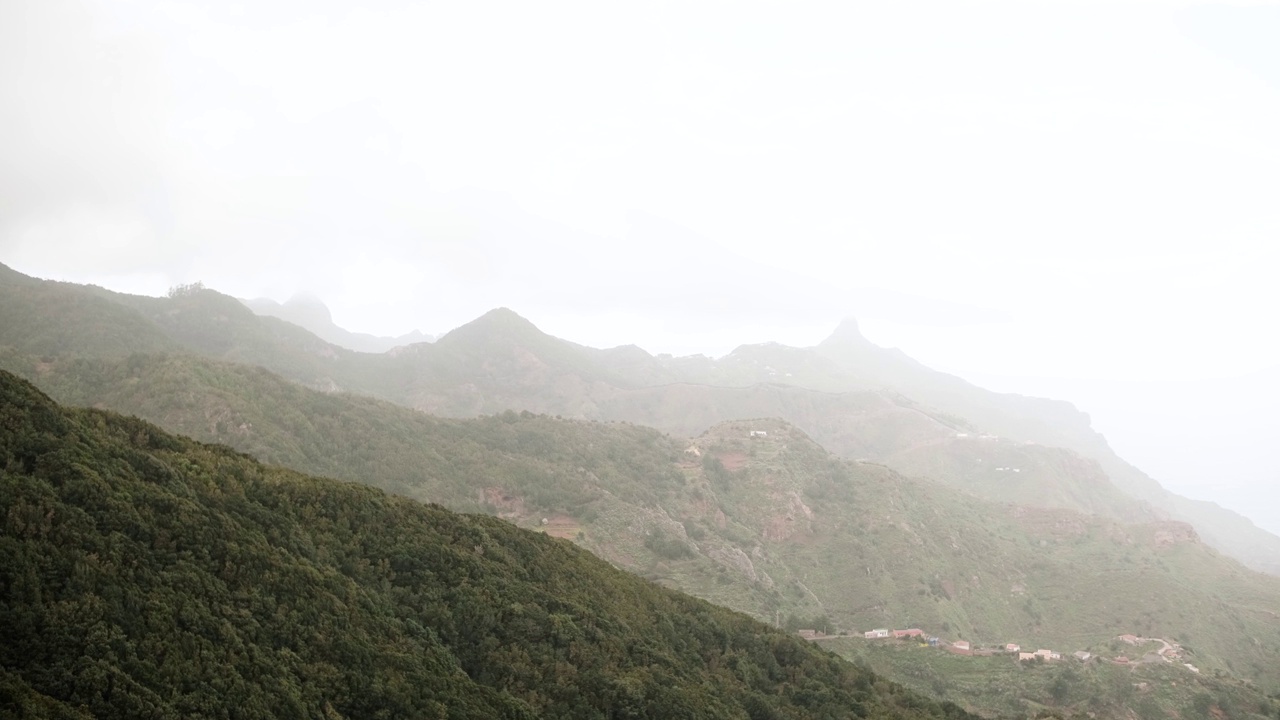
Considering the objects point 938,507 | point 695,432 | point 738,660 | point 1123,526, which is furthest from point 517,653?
point 695,432

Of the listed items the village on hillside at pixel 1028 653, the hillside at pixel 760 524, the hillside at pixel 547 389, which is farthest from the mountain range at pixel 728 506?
the hillside at pixel 547 389

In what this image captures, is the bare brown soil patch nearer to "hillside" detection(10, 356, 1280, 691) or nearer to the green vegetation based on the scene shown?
"hillside" detection(10, 356, 1280, 691)

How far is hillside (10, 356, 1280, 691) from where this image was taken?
5106 cm

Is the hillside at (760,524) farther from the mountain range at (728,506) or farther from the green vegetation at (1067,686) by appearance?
the green vegetation at (1067,686)

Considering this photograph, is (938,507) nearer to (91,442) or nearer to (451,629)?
(451,629)

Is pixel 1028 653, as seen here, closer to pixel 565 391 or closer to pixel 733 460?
pixel 733 460

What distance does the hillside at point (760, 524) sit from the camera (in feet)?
168

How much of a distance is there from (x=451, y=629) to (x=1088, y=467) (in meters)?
144

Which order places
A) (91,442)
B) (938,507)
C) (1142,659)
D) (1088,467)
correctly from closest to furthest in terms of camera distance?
(91,442)
(1142,659)
(938,507)
(1088,467)

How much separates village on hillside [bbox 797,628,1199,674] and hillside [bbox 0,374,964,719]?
67.5ft

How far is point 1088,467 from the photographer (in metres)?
131

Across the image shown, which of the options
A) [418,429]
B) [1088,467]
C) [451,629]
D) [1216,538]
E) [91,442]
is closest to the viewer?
[91,442]

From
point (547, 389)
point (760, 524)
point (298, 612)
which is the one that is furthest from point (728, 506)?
point (547, 389)

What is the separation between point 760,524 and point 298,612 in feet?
186
